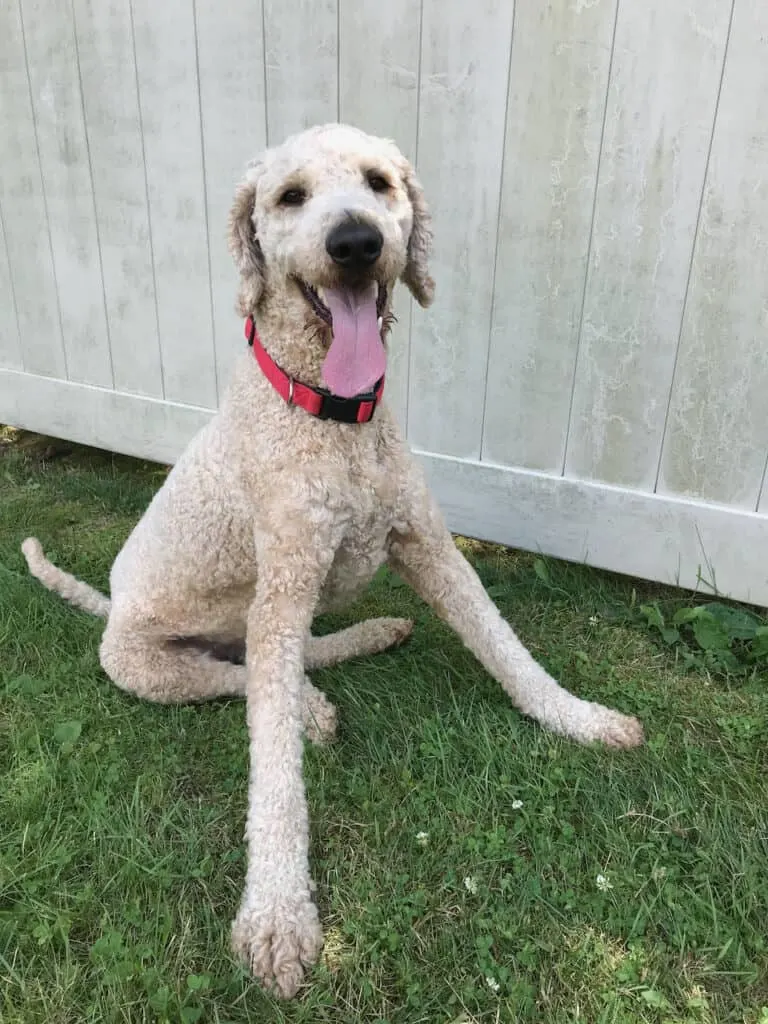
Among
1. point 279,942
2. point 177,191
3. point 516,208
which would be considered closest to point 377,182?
point 516,208

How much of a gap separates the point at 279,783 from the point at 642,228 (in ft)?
7.20

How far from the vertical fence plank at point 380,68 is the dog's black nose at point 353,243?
1.48m

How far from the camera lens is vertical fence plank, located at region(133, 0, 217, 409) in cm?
332

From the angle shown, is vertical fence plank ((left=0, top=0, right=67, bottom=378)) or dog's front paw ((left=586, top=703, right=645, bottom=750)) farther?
vertical fence plank ((left=0, top=0, right=67, bottom=378))

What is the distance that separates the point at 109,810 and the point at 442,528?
3.95 ft

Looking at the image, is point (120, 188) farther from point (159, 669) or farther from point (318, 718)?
point (318, 718)

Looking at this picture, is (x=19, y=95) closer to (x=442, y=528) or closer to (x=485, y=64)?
(x=485, y=64)

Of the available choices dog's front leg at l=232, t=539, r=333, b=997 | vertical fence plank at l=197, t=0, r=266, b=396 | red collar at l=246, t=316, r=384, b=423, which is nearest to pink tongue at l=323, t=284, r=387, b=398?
red collar at l=246, t=316, r=384, b=423

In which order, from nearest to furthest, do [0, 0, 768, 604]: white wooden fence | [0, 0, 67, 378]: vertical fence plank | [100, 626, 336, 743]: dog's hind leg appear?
[100, 626, 336, 743]: dog's hind leg → [0, 0, 768, 604]: white wooden fence → [0, 0, 67, 378]: vertical fence plank

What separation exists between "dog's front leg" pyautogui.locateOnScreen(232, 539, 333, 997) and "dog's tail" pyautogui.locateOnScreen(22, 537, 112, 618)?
113 centimetres

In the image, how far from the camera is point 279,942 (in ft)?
5.51

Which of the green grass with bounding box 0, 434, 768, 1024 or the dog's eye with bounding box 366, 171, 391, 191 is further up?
the dog's eye with bounding box 366, 171, 391, 191

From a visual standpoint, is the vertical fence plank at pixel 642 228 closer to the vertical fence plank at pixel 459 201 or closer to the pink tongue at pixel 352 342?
the vertical fence plank at pixel 459 201

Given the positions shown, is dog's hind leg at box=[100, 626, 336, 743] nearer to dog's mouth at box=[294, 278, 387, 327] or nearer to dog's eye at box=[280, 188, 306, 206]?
dog's mouth at box=[294, 278, 387, 327]
